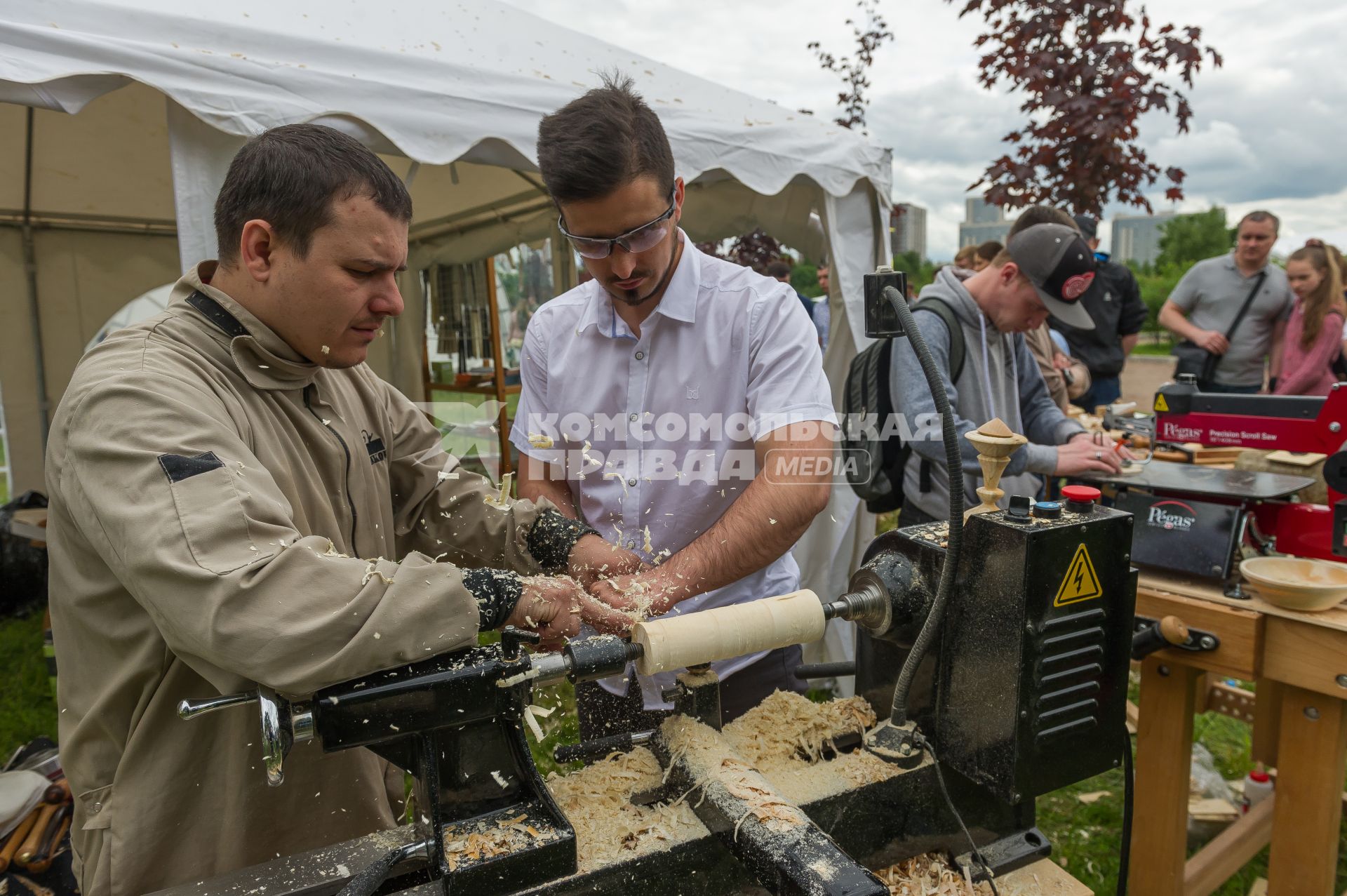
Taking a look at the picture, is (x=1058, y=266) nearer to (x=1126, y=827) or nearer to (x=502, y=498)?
(x=1126, y=827)

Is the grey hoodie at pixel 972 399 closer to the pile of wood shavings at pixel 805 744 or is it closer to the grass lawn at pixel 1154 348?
the pile of wood shavings at pixel 805 744

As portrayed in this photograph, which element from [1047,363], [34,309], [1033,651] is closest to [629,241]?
[1033,651]

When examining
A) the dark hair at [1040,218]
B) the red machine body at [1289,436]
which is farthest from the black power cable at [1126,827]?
the dark hair at [1040,218]

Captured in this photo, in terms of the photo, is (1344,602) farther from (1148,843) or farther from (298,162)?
(298,162)

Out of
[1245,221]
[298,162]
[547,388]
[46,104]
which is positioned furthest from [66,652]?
[1245,221]

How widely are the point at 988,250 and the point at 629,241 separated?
4.60m

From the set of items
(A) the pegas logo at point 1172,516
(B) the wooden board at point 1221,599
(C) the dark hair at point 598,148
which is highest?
(C) the dark hair at point 598,148

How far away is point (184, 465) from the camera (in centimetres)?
102

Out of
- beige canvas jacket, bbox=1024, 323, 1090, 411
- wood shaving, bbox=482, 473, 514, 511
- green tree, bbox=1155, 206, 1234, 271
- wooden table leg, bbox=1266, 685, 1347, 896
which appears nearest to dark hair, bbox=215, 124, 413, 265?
wood shaving, bbox=482, 473, 514, 511

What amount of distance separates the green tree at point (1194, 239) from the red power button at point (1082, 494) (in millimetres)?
29673

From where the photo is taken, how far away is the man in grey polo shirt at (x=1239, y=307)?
16.8 feet

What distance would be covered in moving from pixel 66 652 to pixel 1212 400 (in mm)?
3000

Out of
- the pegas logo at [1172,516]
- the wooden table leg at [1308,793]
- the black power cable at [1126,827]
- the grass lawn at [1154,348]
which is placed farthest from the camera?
the grass lawn at [1154,348]

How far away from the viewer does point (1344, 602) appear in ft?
6.73
